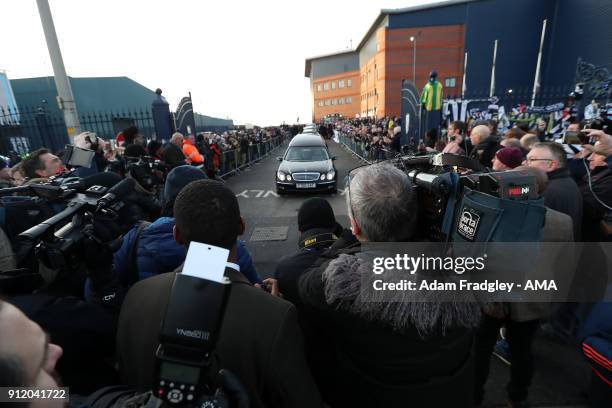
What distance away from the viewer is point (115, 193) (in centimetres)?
200

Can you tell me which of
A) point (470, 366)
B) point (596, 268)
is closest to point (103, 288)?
point (470, 366)

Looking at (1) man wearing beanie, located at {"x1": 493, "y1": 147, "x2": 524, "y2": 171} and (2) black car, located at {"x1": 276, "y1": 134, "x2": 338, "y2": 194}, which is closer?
(1) man wearing beanie, located at {"x1": 493, "y1": 147, "x2": 524, "y2": 171}

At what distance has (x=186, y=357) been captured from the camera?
77 centimetres

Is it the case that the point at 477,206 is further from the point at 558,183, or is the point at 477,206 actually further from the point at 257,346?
the point at 558,183

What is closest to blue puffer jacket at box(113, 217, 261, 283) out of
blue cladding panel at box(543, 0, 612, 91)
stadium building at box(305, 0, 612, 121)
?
stadium building at box(305, 0, 612, 121)

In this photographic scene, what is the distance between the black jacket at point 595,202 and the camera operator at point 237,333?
3.64m

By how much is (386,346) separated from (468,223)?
64 cm

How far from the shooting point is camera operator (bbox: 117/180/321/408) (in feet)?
3.73

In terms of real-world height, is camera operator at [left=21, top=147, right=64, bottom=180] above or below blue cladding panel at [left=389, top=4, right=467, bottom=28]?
below

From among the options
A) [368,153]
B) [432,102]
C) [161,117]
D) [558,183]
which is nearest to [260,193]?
[161,117]

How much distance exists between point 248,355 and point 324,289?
415 mm

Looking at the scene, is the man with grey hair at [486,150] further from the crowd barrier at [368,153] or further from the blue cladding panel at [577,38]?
the blue cladding panel at [577,38]

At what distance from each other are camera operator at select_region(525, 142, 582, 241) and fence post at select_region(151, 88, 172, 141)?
10.7 metres

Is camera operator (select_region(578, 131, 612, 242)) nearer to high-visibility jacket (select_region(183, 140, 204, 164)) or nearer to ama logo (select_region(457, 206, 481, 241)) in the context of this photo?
ama logo (select_region(457, 206, 481, 241))
